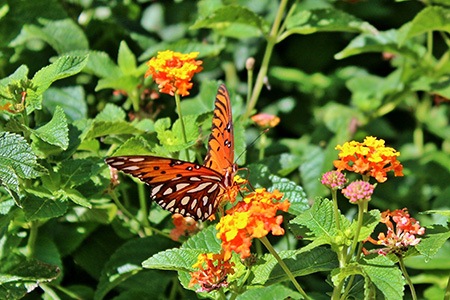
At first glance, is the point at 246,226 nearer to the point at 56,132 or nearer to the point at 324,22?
the point at 56,132

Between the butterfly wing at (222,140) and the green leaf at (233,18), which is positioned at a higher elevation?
the green leaf at (233,18)

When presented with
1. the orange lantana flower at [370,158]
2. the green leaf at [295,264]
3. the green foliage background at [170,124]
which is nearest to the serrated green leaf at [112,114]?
the green foliage background at [170,124]

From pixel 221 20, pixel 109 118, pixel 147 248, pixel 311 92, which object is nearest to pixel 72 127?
pixel 109 118

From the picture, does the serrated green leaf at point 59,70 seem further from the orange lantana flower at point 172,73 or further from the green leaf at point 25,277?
the green leaf at point 25,277

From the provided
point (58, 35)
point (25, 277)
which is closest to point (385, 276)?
point (25, 277)

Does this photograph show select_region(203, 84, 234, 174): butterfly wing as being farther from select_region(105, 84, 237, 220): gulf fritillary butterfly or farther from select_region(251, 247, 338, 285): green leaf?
select_region(251, 247, 338, 285): green leaf

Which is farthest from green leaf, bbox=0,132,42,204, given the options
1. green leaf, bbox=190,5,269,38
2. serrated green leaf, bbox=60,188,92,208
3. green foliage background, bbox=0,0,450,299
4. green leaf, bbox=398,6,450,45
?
green leaf, bbox=398,6,450,45

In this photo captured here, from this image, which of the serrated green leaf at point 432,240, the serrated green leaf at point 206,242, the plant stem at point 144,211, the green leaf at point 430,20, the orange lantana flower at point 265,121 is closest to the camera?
the serrated green leaf at point 432,240

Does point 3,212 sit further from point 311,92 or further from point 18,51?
point 311,92
